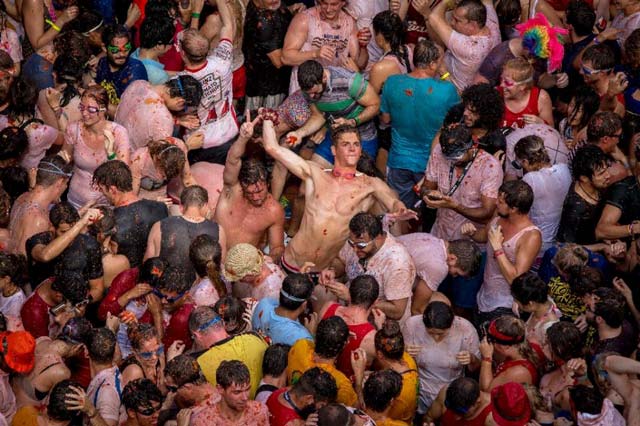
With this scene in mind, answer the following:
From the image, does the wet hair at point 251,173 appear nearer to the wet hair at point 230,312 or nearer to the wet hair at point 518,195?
the wet hair at point 230,312

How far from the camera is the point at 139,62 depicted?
10.5 metres

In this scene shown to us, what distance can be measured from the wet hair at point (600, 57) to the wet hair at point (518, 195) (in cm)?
168

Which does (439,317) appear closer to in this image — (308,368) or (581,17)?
(308,368)

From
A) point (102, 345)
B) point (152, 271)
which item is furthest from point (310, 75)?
point (102, 345)

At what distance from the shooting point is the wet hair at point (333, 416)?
7.16 metres

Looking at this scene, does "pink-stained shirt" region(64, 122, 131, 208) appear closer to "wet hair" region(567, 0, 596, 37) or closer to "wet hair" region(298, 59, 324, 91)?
"wet hair" region(298, 59, 324, 91)

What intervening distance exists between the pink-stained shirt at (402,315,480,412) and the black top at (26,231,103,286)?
236 centimetres

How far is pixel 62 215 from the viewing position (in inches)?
354

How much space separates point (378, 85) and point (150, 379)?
12.4 feet

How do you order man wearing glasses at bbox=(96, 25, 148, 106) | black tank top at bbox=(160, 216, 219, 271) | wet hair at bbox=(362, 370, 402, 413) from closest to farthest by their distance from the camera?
wet hair at bbox=(362, 370, 402, 413) → black tank top at bbox=(160, 216, 219, 271) → man wearing glasses at bbox=(96, 25, 148, 106)

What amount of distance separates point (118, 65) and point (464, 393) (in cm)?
462

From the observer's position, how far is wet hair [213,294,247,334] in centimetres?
829

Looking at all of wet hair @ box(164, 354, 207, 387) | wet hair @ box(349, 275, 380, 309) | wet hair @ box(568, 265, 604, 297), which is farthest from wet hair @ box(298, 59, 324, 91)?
wet hair @ box(164, 354, 207, 387)

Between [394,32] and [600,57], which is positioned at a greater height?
[600,57]
